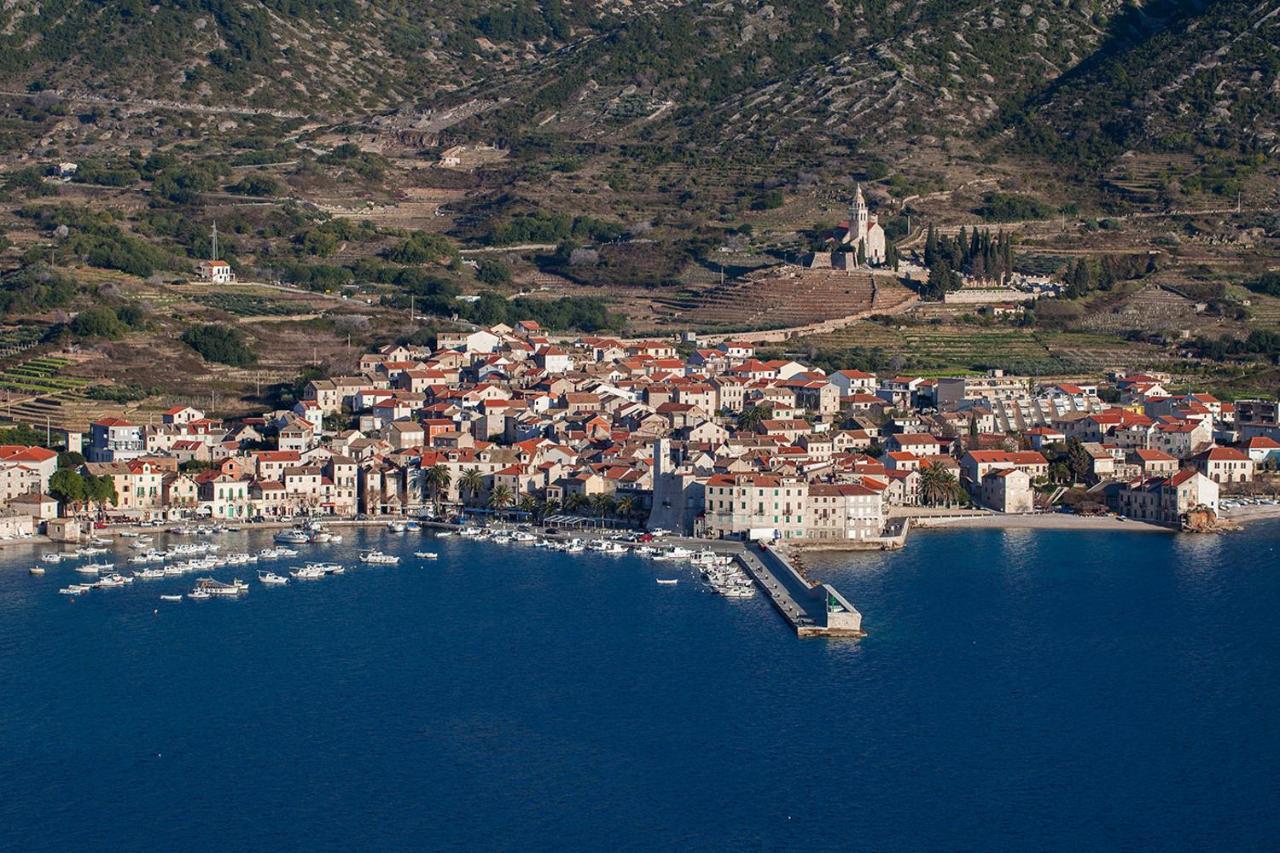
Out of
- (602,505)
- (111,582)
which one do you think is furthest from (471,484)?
(111,582)

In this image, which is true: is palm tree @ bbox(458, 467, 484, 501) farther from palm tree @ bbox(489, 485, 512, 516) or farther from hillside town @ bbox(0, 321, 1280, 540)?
palm tree @ bbox(489, 485, 512, 516)

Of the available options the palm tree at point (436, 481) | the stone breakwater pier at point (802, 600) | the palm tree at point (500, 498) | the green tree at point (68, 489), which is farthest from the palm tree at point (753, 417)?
the green tree at point (68, 489)

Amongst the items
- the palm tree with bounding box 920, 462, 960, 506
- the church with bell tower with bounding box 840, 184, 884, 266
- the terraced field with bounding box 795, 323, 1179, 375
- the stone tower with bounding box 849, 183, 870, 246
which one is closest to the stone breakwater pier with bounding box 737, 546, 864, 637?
the palm tree with bounding box 920, 462, 960, 506

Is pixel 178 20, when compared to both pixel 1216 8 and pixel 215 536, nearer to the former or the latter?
→ pixel 1216 8

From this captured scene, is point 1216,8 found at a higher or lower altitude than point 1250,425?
higher

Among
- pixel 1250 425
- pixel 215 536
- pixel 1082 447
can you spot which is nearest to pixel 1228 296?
pixel 1250 425

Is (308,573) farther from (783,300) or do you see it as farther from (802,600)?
(783,300)

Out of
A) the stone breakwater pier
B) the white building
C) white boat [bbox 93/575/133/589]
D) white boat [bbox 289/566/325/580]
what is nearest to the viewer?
the stone breakwater pier
